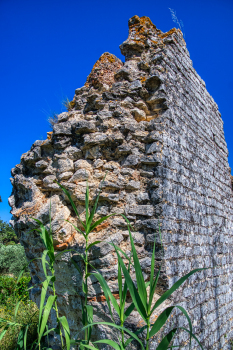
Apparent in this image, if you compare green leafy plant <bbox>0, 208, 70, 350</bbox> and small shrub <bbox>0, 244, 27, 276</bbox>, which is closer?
green leafy plant <bbox>0, 208, 70, 350</bbox>

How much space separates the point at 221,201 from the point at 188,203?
4.97 feet

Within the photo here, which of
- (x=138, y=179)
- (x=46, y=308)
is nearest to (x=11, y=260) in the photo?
(x=138, y=179)

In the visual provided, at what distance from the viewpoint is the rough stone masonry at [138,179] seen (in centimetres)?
234

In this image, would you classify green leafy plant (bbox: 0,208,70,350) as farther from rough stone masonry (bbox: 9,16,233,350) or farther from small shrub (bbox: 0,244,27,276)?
small shrub (bbox: 0,244,27,276)

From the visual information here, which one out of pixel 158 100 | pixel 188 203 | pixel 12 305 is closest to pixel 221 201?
pixel 188 203

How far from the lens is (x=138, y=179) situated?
2531 millimetres

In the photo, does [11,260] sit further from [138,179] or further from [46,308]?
[46,308]

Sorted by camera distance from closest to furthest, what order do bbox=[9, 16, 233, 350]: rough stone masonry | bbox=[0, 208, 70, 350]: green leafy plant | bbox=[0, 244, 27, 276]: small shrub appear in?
bbox=[0, 208, 70, 350]: green leafy plant, bbox=[9, 16, 233, 350]: rough stone masonry, bbox=[0, 244, 27, 276]: small shrub

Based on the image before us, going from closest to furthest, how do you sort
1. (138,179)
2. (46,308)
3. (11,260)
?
1. (46,308)
2. (138,179)
3. (11,260)

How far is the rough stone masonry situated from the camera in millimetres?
2344

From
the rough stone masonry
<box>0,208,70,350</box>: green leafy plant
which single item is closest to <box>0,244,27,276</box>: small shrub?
the rough stone masonry

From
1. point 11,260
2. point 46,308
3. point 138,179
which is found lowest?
point 11,260

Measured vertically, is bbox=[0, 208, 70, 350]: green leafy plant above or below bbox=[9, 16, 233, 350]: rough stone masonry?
below

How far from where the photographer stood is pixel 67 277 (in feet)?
7.87
